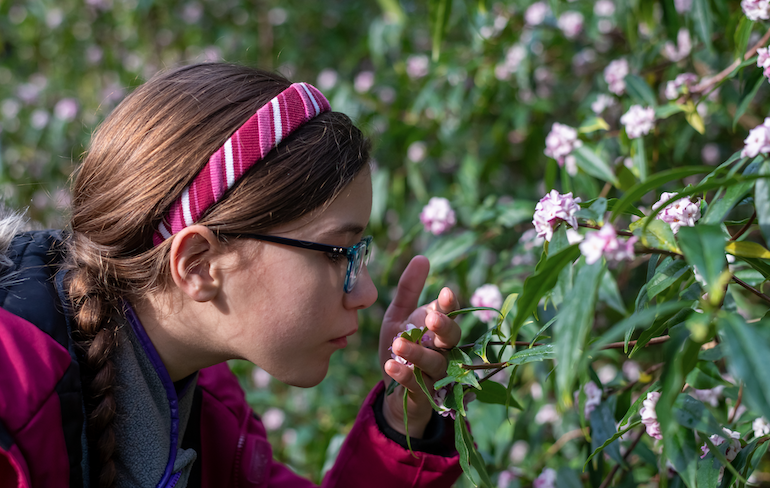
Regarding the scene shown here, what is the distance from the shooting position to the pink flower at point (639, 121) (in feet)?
3.66

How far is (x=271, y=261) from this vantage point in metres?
0.88

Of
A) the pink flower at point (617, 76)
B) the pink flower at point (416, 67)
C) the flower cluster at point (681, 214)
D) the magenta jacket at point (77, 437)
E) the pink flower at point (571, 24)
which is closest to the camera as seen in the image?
the flower cluster at point (681, 214)

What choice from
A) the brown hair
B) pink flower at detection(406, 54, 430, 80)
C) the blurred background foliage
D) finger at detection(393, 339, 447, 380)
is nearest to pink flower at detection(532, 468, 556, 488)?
the blurred background foliage

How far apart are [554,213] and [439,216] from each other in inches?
30.9

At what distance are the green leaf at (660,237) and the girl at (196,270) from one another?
11.5 inches

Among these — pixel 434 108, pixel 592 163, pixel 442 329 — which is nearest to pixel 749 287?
pixel 442 329

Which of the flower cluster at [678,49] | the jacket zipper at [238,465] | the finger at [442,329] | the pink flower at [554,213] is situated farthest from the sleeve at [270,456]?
the flower cluster at [678,49]

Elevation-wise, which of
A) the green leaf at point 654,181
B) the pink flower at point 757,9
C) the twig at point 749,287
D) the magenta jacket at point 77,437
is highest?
the green leaf at point 654,181

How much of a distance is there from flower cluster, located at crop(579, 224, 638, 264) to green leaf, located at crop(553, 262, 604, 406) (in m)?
0.01

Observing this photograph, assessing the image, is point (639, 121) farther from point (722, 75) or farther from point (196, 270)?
point (196, 270)

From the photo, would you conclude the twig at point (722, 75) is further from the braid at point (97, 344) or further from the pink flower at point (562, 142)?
the braid at point (97, 344)

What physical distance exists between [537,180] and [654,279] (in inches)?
57.7

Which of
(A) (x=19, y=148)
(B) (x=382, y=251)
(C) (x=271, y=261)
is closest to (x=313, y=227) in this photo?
(C) (x=271, y=261)

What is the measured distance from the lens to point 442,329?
77cm
